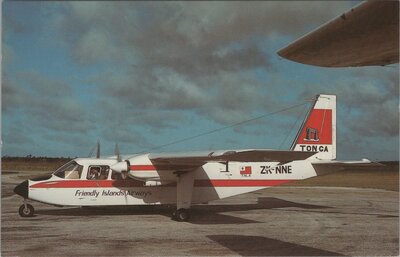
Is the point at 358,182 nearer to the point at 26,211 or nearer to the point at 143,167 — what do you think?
the point at 143,167

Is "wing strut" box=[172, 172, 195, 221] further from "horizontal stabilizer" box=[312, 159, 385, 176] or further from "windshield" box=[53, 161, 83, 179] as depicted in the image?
"horizontal stabilizer" box=[312, 159, 385, 176]

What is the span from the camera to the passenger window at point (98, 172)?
15341 mm

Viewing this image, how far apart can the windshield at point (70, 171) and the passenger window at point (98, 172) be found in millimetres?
355

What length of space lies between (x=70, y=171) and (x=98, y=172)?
994 mm

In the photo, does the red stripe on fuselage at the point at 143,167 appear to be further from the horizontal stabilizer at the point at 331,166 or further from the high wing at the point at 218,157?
the horizontal stabilizer at the point at 331,166

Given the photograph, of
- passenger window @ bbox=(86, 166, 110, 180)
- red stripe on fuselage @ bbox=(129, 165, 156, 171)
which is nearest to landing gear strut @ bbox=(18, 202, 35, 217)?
passenger window @ bbox=(86, 166, 110, 180)

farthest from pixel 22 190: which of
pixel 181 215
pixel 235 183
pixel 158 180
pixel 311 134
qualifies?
pixel 311 134

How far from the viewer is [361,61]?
129 inches

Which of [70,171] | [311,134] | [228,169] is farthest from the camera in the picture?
[311,134]

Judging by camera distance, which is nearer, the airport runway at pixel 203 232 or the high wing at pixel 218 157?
the airport runway at pixel 203 232

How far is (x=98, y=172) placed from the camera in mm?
15484

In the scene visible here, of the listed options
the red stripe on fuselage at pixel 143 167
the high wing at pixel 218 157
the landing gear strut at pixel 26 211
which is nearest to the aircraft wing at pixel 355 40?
the high wing at pixel 218 157

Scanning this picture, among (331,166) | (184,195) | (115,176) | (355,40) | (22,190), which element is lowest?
(184,195)

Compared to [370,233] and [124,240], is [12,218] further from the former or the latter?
[370,233]
